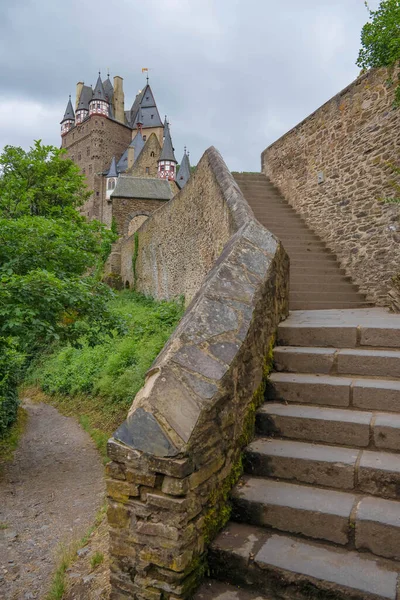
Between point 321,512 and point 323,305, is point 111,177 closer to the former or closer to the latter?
point 323,305

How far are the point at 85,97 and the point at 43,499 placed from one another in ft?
257

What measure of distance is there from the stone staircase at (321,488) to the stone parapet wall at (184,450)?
0.14m

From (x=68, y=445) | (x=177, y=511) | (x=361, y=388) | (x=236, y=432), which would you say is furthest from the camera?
(x=68, y=445)

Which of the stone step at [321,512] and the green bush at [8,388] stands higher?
the stone step at [321,512]

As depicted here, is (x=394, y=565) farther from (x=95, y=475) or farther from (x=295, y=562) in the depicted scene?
(x=95, y=475)

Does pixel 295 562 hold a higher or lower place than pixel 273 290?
lower

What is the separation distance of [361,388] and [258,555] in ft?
4.19

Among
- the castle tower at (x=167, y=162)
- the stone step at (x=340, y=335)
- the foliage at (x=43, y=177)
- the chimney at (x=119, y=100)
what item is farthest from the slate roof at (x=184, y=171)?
the stone step at (x=340, y=335)

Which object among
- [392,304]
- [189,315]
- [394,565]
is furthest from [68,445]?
[394,565]

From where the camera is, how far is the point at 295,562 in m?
2.25

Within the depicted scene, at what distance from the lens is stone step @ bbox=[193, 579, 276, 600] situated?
2246 millimetres

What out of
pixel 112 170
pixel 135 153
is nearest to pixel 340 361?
pixel 112 170

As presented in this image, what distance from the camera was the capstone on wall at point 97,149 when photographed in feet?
205

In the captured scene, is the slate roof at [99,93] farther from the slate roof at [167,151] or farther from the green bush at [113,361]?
the green bush at [113,361]
